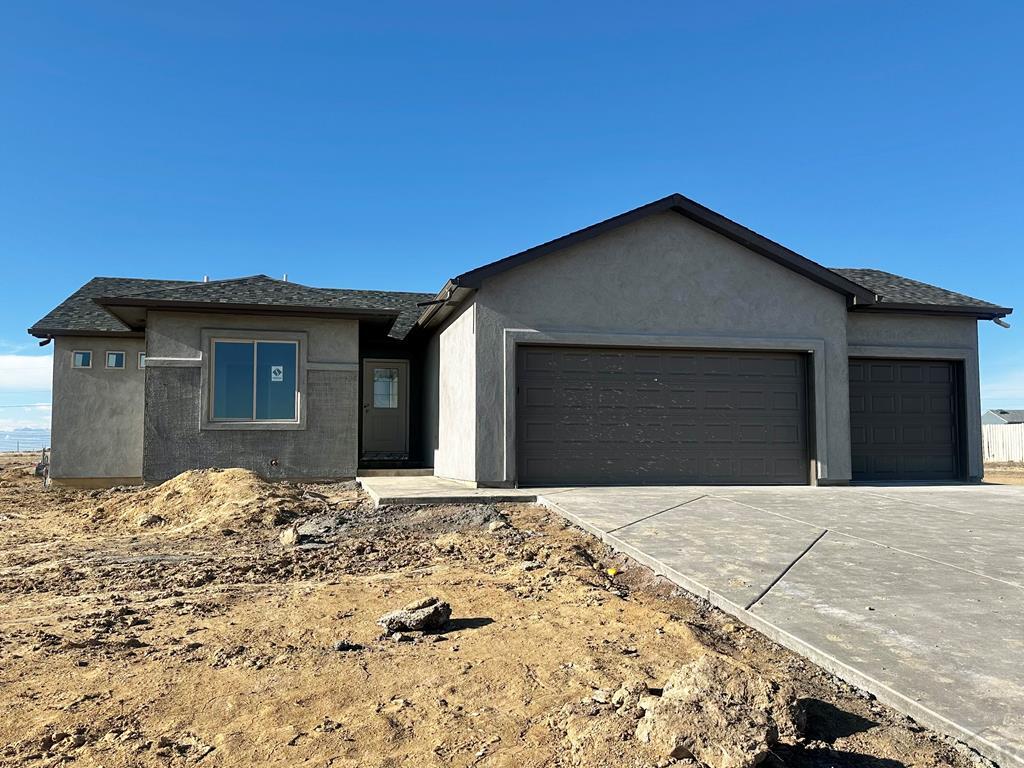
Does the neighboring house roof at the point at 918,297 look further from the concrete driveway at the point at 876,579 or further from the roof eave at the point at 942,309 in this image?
the concrete driveway at the point at 876,579

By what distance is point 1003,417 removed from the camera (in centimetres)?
4788

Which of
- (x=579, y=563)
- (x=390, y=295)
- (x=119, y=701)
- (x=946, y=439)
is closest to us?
(x=119, y=701)

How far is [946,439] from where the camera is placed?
12336 mm

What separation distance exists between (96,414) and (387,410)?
6114 millimetres

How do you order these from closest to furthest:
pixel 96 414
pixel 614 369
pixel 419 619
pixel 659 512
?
pixel 419 619
pixel 659 512
pixel 614 369
pixel 96 414

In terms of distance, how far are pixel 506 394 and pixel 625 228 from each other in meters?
3.40

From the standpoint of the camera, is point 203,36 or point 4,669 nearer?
point 4,669

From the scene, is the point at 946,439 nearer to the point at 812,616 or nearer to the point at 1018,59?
the point at 1018,59

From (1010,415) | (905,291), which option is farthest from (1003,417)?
(905,291)

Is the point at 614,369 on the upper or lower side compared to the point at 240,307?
lower

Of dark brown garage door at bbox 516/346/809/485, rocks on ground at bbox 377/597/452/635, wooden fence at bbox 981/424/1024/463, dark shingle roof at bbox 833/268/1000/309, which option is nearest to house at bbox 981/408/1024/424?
wooden fence at bbox 981/424/1024/463

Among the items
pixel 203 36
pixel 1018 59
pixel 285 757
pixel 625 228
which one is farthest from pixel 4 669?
pixel 1018 59

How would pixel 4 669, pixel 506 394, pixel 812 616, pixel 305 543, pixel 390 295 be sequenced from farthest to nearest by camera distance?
pixel 390 295 < pixel 506 394 < pixel 305 543 < pixel 812 616 < pixel 4 669

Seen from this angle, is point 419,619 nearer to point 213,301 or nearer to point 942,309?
point 213,301
